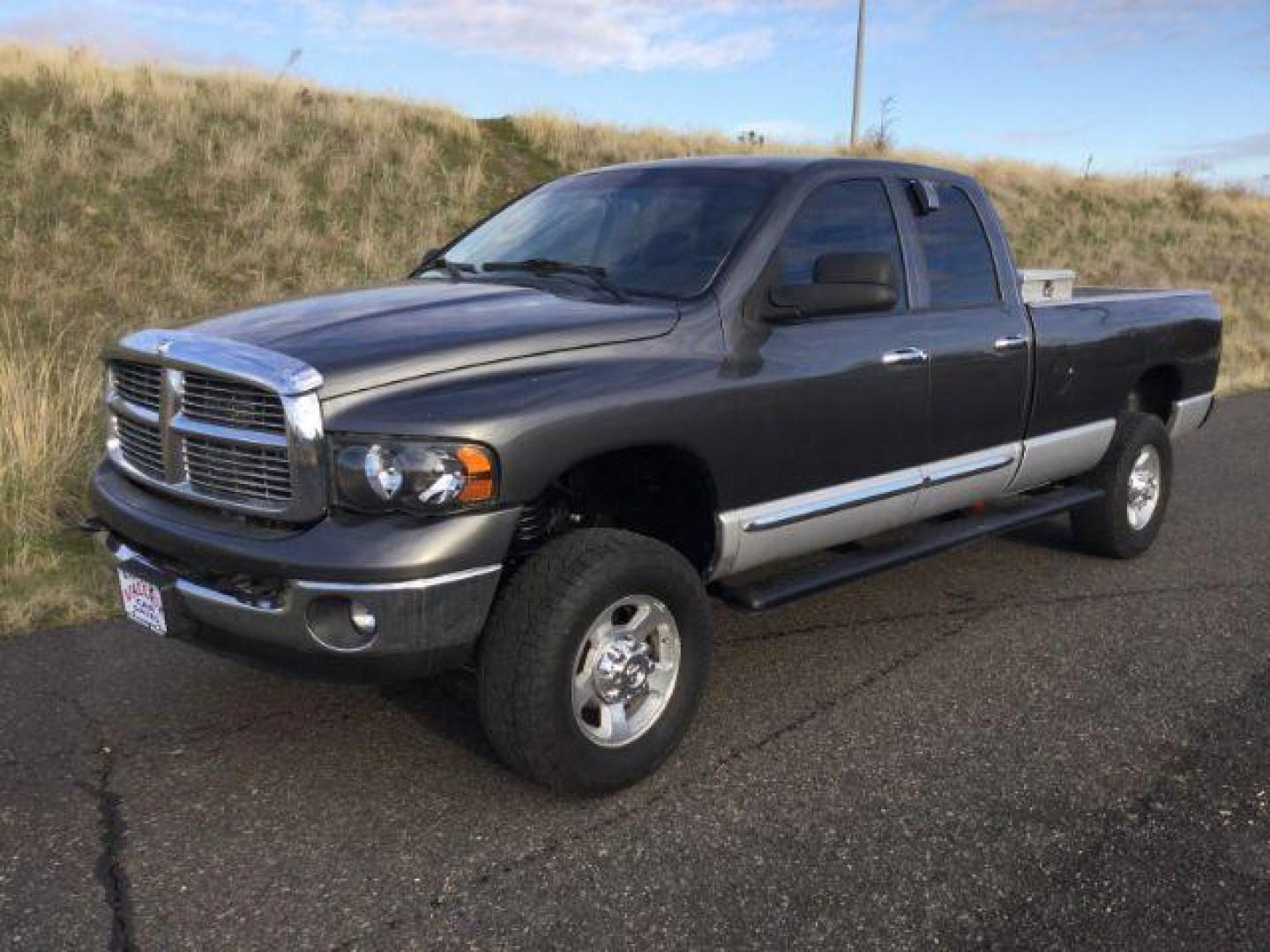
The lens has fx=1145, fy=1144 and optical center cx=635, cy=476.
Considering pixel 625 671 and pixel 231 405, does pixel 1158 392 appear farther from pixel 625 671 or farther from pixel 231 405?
pixel 231 405

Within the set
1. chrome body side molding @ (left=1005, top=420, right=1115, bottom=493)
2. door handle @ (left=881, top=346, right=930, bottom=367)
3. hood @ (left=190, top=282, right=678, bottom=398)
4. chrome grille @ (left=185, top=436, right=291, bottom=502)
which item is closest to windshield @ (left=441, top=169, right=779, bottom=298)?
hood @ (left=190, top=282, right=678, bottom=398)

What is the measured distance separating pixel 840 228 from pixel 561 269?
1.08 m

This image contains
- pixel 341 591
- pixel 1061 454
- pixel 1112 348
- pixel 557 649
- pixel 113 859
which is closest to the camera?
pixel 341 591

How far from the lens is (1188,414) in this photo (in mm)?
6441

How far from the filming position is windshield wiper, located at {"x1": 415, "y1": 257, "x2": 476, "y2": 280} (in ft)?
14.7

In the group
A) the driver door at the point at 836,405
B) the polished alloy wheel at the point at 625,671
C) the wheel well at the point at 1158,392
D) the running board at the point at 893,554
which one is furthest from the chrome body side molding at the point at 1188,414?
the polished alloy wheel at the point at 625,671

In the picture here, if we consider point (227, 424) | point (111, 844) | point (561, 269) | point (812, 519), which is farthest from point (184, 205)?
point (111, 844)

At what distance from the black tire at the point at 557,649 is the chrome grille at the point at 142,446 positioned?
3.90 feet

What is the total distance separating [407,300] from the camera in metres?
3.78

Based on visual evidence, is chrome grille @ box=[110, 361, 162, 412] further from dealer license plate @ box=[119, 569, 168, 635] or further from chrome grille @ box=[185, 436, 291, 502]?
dealer license plate @ box=[119, 569, 168, 635]

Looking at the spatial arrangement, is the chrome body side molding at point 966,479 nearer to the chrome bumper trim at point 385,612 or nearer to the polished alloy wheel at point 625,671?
the polished alloy wheel at point 625,671

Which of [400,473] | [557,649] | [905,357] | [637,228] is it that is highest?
[637,228]

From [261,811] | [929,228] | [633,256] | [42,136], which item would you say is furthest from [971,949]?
[42,136]

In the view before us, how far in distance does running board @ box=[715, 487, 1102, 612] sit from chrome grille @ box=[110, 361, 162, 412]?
1945 mm
